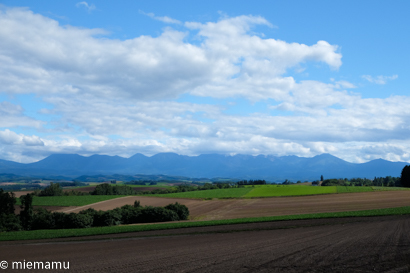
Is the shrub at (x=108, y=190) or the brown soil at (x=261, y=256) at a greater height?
the brown soil at (x=261, y=256)

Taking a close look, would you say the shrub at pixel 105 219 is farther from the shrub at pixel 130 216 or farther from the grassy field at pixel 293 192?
the grassy field at pixel 293 192

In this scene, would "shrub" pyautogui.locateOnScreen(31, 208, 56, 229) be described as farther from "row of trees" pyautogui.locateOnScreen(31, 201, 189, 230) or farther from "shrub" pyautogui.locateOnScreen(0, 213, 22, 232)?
"shrub" pyautogui.locateOnScreen(0, 213, 22, 232)

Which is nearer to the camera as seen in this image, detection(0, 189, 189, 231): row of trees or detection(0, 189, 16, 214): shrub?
detection(0, 189, 189, 231): row of trees

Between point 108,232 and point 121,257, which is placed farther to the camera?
point 108,232

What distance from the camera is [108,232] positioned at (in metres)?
36.4

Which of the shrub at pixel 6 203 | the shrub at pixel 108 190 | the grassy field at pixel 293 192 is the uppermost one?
the shrub at pixel 6 203

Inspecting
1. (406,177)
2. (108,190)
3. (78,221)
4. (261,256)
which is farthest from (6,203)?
(406,177)

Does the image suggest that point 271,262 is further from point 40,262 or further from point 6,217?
point 6,217

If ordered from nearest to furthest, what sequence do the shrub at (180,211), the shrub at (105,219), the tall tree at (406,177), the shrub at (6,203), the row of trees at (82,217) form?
the row of trees at (82,217)
the shrub at (105,219)
the shrub at (180,211)
the shrub at (6,203)
the tall tree at (406,177)

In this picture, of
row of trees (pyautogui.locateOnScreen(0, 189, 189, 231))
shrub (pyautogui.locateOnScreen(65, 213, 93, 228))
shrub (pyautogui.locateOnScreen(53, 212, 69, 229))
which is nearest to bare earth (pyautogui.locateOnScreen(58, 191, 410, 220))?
row of trees (pyautogui.locateOnScreen(0, 189, 189, 231))

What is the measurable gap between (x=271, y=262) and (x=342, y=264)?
11.2 ft

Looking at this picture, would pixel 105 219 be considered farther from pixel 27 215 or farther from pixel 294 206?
pixel 294 206

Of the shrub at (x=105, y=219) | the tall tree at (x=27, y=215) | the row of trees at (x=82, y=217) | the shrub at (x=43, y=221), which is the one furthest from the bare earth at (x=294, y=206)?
the shrub at (x=43, y=221)

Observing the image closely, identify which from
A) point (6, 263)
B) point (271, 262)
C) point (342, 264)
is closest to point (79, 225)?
point (6, 263)
